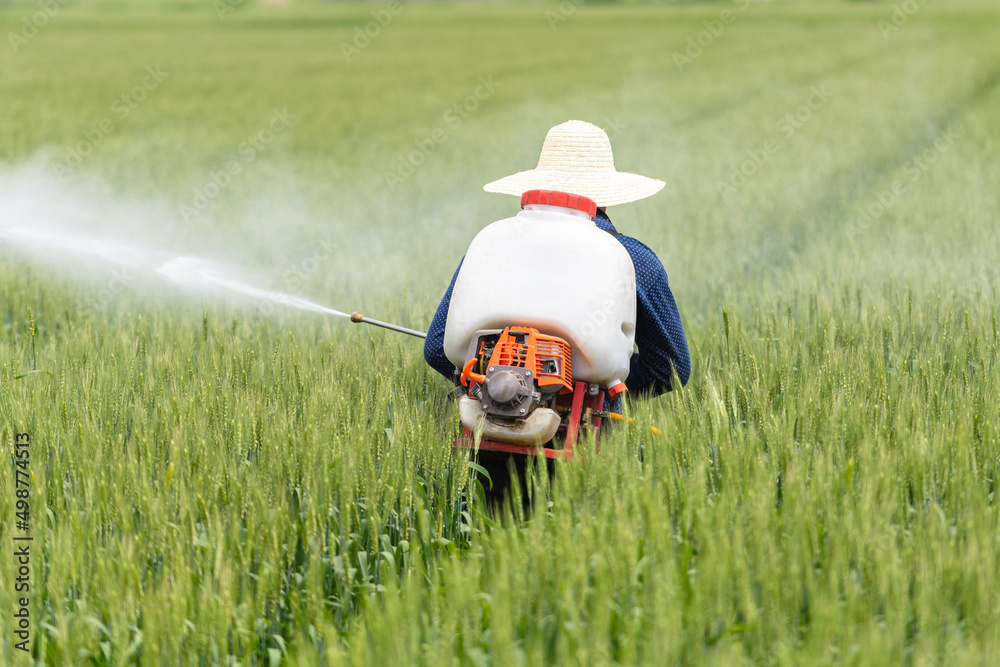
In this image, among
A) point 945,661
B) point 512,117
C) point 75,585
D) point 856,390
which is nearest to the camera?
point 945,661

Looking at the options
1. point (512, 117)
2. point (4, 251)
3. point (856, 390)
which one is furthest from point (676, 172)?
point (856, 390)

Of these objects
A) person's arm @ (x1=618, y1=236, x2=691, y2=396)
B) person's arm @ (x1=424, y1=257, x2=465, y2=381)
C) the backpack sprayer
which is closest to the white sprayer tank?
the backpack sprayer

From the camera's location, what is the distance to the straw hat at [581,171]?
11.0 ft

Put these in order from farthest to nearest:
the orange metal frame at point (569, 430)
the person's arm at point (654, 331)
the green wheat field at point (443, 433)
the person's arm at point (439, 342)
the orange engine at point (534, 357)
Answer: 1. the person's arm at point (439, 342)
2. the person's arm at point (654, 331)
3. the orange metal frame at point (569, 430)
4. the orange engine at point (534, 357)
5. the green wheat field at point (443, 433)

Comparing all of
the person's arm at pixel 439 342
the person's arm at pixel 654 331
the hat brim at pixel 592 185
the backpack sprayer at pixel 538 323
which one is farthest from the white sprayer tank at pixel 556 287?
the hat brim at pixel 592 185

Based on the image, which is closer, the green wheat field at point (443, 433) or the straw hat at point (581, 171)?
the green wheat field at point (443, 433)

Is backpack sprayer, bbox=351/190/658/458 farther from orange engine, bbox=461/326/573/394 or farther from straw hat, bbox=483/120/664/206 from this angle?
straw hat, bbox=483/120/664/206

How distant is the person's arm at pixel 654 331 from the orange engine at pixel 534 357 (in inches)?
17.3

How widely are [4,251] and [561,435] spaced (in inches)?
195

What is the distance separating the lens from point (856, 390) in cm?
348

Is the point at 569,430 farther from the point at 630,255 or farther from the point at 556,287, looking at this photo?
the point at 630,255

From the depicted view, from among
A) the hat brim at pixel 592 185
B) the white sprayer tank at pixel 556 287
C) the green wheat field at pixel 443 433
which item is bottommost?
the green wheat field at pixel 443 433

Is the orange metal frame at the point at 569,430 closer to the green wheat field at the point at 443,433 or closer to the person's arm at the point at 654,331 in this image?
the green wheat field at the point at 443,433

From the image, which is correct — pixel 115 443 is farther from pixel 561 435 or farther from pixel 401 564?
pixel 561 435
